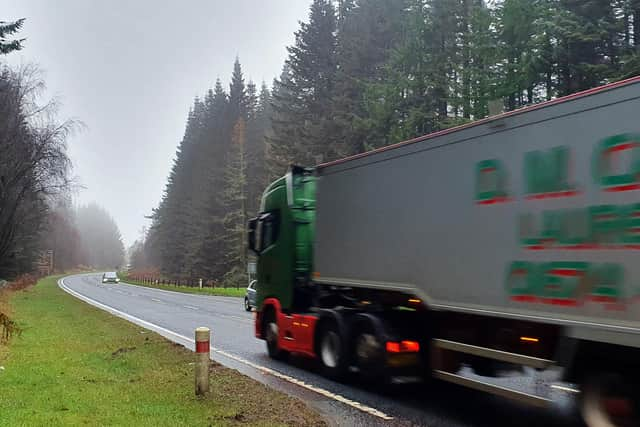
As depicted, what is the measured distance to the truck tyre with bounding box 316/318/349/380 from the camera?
335 inches

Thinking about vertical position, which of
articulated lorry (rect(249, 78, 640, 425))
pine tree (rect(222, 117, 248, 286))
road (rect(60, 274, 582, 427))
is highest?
pine tree (rect(222, 117, 248, 286))

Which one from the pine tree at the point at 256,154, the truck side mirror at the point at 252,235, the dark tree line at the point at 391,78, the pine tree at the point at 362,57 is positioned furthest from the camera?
the pine tree at the point at 256,154

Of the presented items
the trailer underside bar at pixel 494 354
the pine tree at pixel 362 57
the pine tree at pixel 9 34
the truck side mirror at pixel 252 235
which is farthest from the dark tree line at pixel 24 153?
the trailer underside bar at pixel 494 354

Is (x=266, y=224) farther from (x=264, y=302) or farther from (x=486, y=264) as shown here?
(x=486, y=264)

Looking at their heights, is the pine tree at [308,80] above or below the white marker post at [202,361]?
above

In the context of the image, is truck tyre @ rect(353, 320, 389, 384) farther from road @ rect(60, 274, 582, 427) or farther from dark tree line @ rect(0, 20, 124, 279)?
dark tree line @ rect(0, 20, 124, 279)

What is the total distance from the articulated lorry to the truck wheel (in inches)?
0.4

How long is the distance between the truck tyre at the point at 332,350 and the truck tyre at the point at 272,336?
1.67 m

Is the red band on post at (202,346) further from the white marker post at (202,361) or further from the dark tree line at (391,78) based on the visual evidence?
the dark tree line at (391,78)

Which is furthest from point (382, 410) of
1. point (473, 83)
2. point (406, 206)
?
point (473, 83)

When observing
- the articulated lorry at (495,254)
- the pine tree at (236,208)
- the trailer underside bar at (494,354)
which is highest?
Answer: the pine tree at (236,208)

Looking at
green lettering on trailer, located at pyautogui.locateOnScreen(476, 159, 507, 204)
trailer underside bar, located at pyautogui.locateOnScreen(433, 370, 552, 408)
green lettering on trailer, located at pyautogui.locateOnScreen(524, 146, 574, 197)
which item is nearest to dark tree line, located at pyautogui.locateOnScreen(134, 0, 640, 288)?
green lettering on trailer, located at pyautogui.locateOnScreen(476, 159, 507, 204)

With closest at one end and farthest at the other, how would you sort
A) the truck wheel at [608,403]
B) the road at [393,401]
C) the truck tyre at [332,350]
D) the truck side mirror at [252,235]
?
1. the truck wheel at [608,403]
2. the road at [393,401]
3. the truck tyre at [332,350]
4. the truck side mirror at [252,235]

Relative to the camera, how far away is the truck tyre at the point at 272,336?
11000mm
